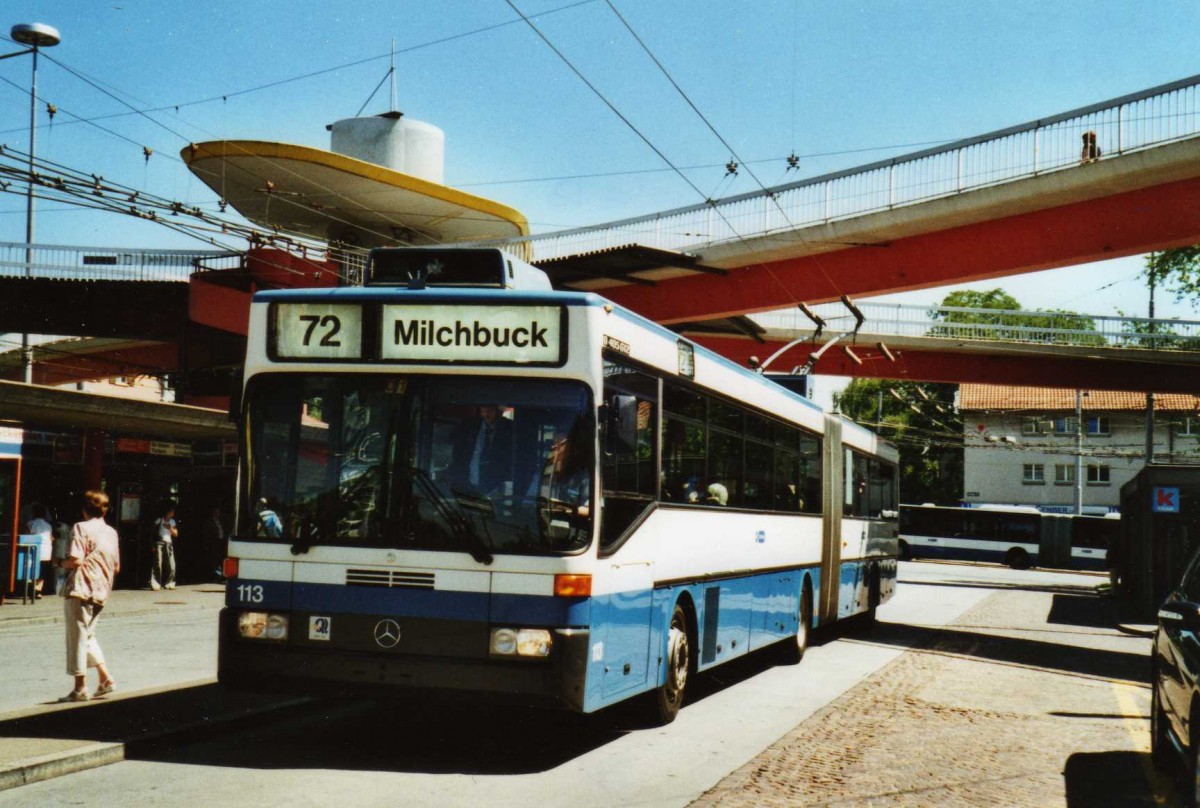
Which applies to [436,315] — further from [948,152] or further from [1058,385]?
[1058,385]

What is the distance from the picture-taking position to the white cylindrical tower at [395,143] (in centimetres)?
4119

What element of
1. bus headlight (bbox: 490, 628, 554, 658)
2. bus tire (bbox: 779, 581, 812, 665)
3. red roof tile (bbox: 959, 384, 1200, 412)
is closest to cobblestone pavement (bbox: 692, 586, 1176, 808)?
bus tire (bbox: 779, 581, 812, 665)

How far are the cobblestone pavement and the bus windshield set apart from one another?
2.01 meters

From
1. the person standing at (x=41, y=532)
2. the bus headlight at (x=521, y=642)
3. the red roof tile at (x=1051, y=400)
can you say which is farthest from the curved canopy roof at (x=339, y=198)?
the red roof tile at (x=1051, y=400)

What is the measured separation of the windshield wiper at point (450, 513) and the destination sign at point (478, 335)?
2.58 feet

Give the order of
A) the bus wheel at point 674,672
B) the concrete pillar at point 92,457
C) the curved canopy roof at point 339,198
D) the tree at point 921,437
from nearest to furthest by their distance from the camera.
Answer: the bus wheel at point 674,672 → the concrete pillar at point 92,457 → the curved canopy roof at point 339,198 → the tree at point 921,437

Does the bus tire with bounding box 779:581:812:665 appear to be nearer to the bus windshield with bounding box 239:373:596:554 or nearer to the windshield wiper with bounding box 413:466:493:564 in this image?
the bus windshield with bounding box 239:373:596:554

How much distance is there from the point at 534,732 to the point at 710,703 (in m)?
2.47

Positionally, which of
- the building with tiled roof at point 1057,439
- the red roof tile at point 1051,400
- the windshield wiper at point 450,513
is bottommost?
the windshield wiper at point 450,513

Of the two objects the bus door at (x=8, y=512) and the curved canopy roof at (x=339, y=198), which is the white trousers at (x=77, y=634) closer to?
the bus door at (x=8, y=512)

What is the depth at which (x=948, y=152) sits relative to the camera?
79.7ft

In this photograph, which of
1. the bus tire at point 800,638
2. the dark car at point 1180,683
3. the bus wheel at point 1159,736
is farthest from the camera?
the bus tire at point 800,638

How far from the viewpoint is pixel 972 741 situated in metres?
9.81

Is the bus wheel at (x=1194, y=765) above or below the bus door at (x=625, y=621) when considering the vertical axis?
below
